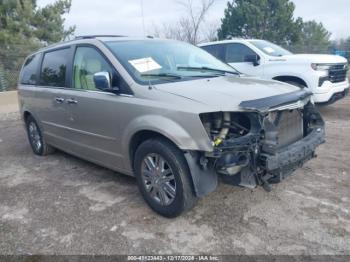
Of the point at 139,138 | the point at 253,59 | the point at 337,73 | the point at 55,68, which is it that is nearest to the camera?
the point at 139,138

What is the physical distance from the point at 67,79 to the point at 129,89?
4.54 feet

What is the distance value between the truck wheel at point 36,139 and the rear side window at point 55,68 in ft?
3.06

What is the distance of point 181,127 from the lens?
9.54 ft

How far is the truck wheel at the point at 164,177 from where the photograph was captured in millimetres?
2984

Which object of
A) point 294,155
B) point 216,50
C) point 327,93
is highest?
point 216,50

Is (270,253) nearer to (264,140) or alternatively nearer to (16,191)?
(264,140)

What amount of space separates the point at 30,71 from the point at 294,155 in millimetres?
4526

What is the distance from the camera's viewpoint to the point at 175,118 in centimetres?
294

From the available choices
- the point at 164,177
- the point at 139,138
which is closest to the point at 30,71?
the point at 139,138

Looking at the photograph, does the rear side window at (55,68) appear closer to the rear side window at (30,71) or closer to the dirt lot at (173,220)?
the rear side window at (30,71)

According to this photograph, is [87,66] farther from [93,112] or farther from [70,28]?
[70,28]

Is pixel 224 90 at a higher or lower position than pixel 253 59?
lower

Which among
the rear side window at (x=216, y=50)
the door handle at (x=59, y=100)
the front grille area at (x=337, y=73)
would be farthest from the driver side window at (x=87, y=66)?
the front grille area at (x=337, y=73)

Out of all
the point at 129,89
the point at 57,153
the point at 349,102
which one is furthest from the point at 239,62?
the point at 129,89
